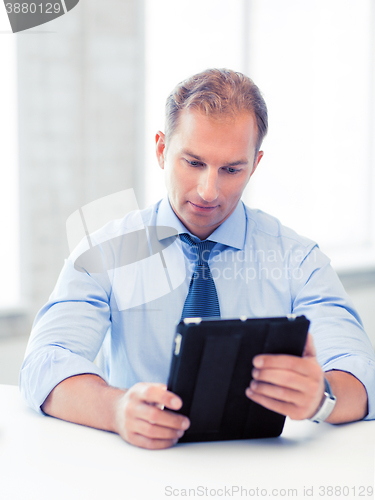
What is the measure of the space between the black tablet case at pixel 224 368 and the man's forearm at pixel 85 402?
161 millimetres

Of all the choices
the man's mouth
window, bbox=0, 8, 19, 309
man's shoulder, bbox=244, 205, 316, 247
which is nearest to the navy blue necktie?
the man's mouth

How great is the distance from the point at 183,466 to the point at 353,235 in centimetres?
352

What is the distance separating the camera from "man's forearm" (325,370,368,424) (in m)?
1.04

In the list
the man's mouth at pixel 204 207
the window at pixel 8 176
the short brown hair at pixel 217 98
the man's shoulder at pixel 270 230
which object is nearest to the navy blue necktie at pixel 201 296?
the man's mouth at pixel 204 207

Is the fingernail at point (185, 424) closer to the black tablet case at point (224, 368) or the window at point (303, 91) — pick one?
the black tablet case at point (224, 368)

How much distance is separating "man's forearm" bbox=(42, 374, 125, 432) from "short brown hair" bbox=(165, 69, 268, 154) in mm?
742

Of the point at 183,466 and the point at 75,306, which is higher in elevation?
the point at 75,306

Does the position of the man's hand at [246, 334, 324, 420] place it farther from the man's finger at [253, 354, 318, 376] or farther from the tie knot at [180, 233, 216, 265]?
the tie knot at [180, 233, 216, 265]

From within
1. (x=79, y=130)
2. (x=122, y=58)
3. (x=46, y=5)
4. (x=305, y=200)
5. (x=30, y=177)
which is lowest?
(x=305, y=200)

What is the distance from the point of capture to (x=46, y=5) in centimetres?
232

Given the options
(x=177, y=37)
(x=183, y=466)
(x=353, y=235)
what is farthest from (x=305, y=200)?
(x=183, y=466)

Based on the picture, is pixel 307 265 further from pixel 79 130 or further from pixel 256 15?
pixel 256 15

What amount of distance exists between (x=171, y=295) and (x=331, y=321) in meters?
0.45

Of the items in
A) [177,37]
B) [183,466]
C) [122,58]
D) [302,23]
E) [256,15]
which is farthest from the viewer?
[302,23]
